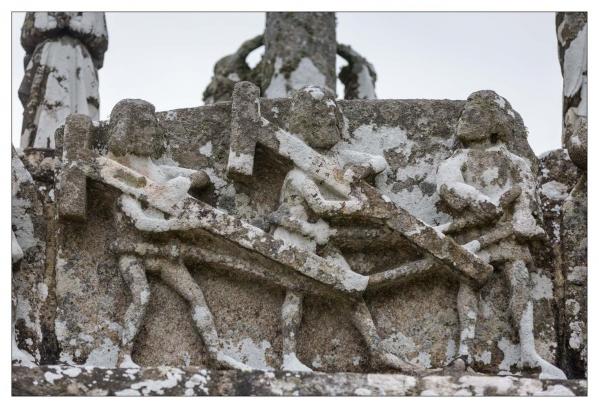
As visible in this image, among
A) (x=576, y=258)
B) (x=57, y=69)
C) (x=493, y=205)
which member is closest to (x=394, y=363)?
(x=493, y=205)

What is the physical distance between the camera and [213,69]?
15.1 metres

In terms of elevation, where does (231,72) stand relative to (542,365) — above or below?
above

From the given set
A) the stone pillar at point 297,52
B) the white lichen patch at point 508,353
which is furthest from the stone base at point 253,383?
the stone pillar at point 297,52

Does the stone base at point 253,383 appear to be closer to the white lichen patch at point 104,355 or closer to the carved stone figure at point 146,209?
the carved stone figure at point 146,209

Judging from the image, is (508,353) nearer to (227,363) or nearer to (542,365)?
(542,365)

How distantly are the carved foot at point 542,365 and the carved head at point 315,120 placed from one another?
71.5 inches

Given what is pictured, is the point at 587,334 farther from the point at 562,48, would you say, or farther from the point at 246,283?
the point at 562,48

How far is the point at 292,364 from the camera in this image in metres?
8.66

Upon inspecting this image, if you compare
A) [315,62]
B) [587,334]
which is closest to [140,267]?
[587,334]

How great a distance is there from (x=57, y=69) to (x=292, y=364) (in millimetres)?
4322

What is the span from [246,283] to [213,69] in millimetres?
6395

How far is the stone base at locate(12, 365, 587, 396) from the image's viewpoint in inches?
318

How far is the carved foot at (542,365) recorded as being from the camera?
28.2 ft

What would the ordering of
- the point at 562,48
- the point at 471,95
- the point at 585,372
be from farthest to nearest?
the point at 562,48
the point at 471,95
the point at 585,372
